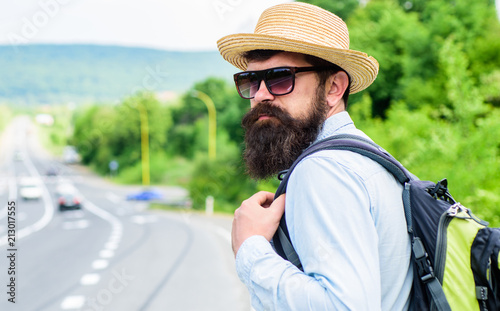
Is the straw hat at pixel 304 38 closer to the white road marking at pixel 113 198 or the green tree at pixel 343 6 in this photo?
the green tree at pixel 343 6

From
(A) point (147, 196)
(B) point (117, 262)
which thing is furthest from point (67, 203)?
(B) point (117, 262)

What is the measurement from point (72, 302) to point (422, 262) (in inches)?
303

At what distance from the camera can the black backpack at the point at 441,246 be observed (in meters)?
0.94

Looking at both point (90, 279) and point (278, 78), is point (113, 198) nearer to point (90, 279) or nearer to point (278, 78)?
point (90, 279)

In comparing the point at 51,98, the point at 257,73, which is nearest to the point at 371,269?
the point at 257,73

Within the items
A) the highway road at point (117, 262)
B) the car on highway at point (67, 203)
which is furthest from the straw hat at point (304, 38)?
the car on highway at point (67, 203)

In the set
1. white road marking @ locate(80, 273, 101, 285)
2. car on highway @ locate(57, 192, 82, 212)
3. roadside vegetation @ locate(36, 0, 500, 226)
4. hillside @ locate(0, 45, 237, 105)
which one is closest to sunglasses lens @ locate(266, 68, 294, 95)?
roadside vegetation @ locate(36, 0, 500, 226)

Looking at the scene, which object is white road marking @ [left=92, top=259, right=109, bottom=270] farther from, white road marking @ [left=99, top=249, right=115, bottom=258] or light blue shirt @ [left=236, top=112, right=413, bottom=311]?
light blue shirt @ [left=236, top=112, right=413, bottom=311]

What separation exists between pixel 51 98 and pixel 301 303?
29248 millimetres

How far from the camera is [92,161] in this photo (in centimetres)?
5897

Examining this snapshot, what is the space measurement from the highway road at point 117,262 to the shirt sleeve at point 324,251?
14.7 feet

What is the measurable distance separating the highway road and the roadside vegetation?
2.68 metres

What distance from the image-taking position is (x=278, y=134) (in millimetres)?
1248

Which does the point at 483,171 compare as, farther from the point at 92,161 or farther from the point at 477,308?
the point at 92,161
